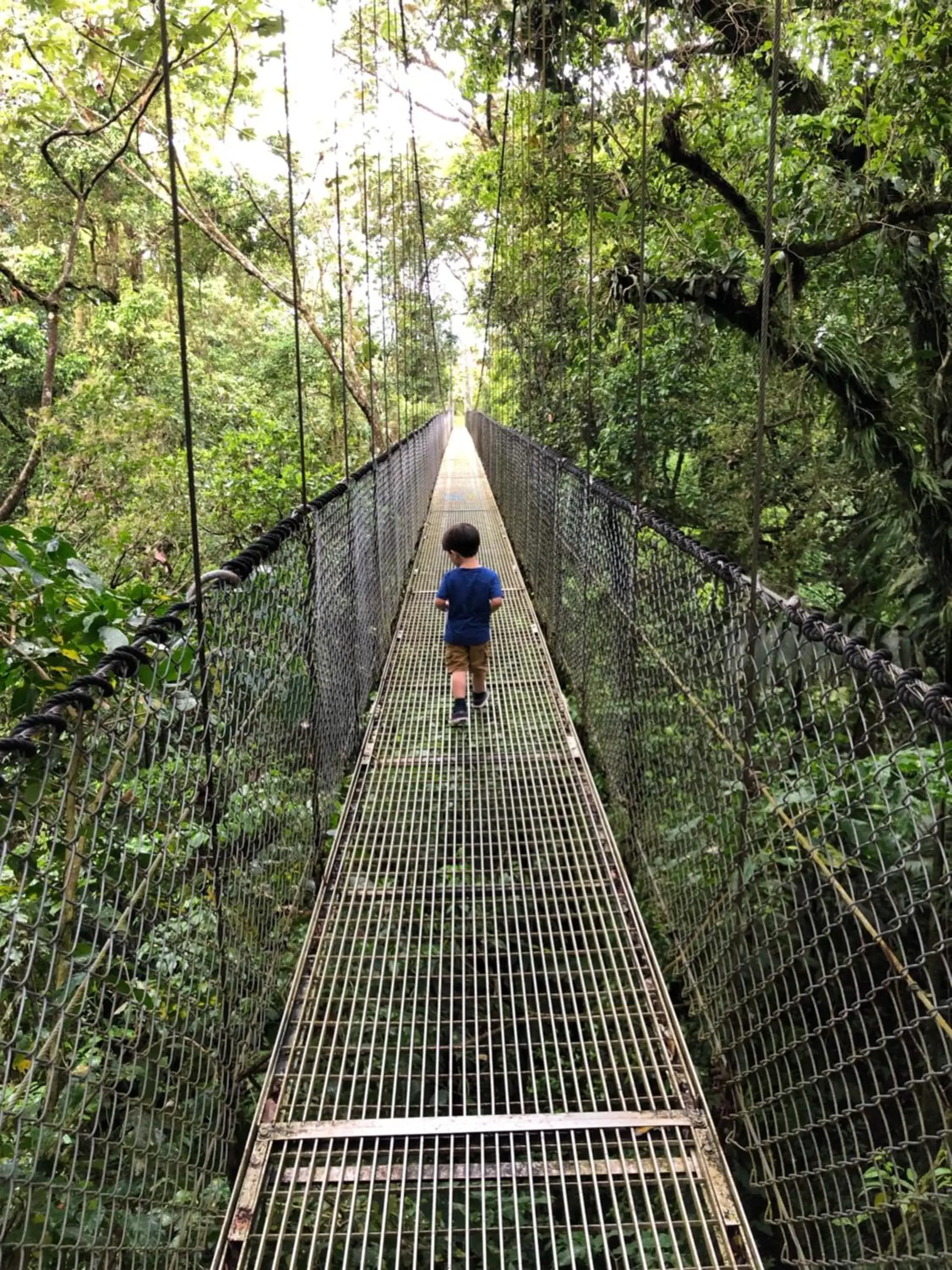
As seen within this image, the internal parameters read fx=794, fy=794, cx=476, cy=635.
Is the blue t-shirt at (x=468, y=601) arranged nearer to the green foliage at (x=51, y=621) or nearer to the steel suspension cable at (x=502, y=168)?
the green foliage at (x=51, y=621)

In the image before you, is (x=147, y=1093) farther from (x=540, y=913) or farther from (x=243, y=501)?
(x=243, y=501)

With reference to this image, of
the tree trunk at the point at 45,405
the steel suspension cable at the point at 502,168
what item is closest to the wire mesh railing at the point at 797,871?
the steel suspension cable at the point at 502,168

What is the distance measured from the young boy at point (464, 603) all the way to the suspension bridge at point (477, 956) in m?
0.54

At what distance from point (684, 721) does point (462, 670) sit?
1355 millimetres

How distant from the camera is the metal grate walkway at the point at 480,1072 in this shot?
1280 mm

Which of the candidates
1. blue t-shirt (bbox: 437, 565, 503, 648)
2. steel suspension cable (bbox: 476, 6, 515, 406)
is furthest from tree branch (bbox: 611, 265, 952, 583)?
blue t-shirt (bbox: 437, 565, 503, 648)

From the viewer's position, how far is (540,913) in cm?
203

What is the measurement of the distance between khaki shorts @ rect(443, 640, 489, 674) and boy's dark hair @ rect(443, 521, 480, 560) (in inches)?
13.4

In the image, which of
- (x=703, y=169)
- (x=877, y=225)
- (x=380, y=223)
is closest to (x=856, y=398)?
(x=877, y=225)

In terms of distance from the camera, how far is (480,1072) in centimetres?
157

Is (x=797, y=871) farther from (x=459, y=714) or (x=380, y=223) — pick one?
(x=380, y=223)

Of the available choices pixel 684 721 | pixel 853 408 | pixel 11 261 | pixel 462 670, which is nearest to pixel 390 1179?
pixel 684 721

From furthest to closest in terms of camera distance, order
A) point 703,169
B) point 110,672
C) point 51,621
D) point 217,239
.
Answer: point 217,239
point 703,169
point 51,621
point 110,672

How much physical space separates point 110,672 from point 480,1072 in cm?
112
